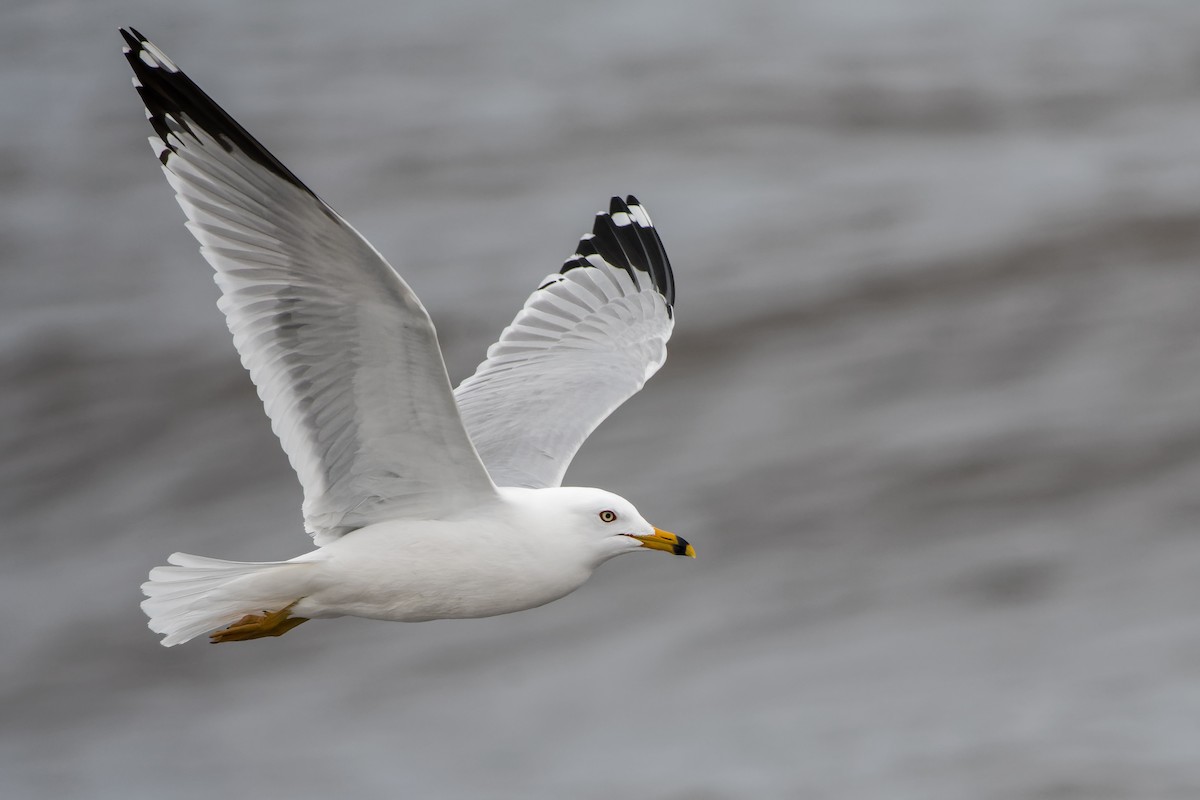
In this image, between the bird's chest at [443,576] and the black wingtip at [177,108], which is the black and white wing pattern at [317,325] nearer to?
the black wingtip at [177,108]

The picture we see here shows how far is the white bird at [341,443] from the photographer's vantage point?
4562 mm

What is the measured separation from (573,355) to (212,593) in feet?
6.65

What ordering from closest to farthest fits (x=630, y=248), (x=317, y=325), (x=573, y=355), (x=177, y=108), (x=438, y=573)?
(x=177, y=108)
(x=317, y=325)
(x=438, y=573)
(x=573, y=355)
(x=630, y=248)

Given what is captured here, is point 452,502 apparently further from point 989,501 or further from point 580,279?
point 989,501

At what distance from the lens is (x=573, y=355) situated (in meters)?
6.56

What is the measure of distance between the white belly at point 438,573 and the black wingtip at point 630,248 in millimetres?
2190

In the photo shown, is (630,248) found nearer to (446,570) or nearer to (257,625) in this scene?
(446,570)

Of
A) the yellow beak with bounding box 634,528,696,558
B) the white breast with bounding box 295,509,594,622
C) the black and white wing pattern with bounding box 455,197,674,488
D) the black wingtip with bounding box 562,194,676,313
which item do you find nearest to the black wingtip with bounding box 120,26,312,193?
the white breast with bounding box 295,509,594,622

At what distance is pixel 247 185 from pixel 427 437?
82 cm

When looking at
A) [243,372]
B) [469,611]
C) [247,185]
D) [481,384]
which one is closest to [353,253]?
[247,185]

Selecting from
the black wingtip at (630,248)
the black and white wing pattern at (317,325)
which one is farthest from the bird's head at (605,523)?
the black wingtip at (630,248)

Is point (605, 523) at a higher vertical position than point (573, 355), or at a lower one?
lower

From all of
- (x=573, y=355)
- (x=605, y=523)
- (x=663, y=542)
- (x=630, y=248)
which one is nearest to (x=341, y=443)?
(x=605, y=523)

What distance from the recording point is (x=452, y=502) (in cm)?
498
